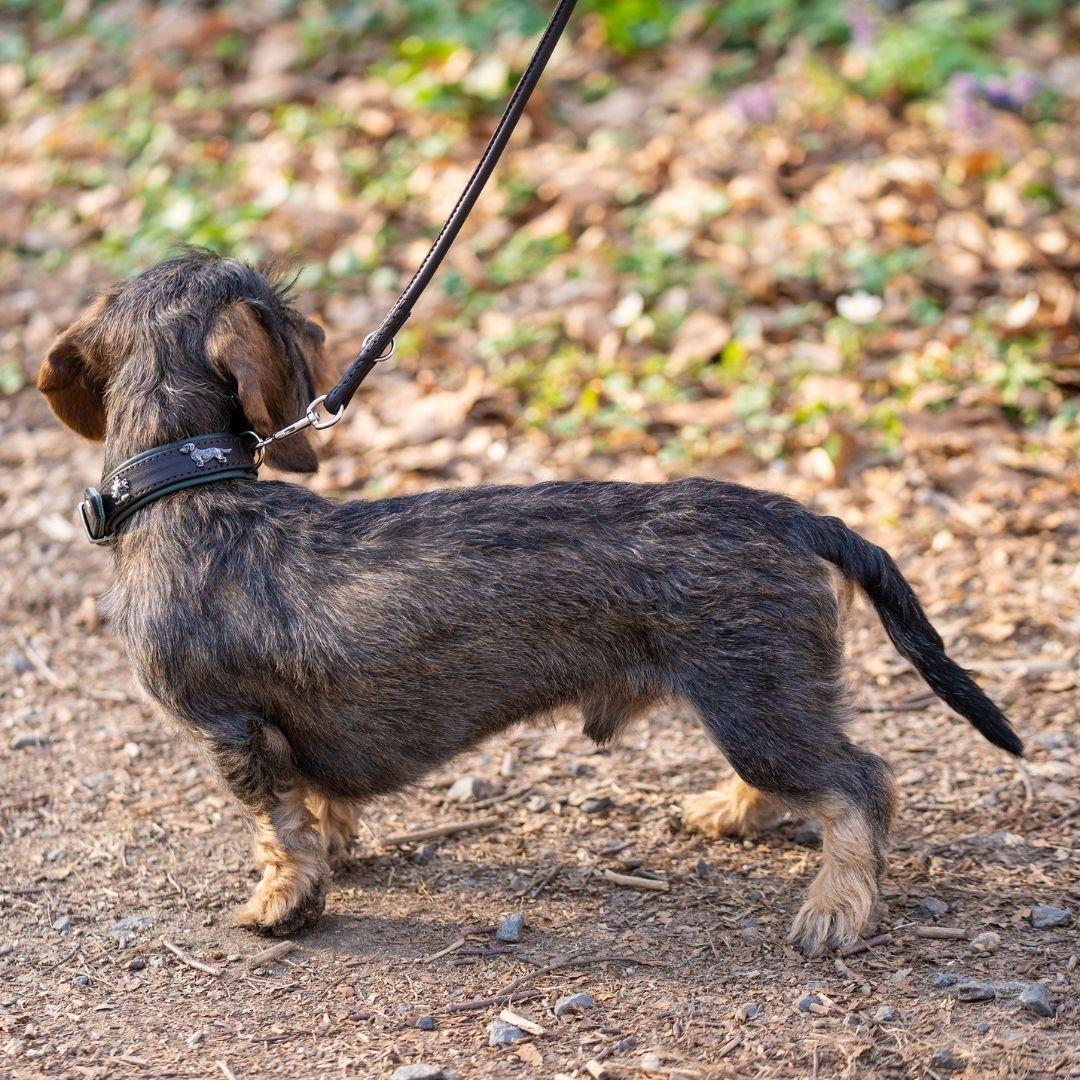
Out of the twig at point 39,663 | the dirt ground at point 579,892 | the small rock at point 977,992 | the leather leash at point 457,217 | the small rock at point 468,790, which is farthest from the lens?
the twig at point 39,663

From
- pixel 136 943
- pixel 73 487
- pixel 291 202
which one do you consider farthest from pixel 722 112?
pixel 136 943

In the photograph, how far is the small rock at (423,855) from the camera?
15.3 ft

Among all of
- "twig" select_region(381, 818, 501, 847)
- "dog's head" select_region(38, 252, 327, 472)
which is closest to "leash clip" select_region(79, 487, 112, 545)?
"dog's head" select_region(38, 252, 327, 472)

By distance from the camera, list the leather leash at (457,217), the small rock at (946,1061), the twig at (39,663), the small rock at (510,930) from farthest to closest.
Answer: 1. the twig at (39,663)
2. the leather leash at (457,217)
3. the small rock at (510,930)
4. the small rock at (946,1061)

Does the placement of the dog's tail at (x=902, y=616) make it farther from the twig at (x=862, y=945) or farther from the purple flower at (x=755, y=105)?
the purple flower at (x=755, y=105)

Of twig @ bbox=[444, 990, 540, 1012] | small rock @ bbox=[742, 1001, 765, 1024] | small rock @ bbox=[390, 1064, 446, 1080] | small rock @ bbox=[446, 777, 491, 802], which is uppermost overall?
small rock @ bbox=[390, 1064, 446, 1080]

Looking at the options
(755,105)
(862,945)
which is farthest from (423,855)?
(755,105)

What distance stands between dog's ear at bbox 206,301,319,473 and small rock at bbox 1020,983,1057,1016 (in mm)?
2695

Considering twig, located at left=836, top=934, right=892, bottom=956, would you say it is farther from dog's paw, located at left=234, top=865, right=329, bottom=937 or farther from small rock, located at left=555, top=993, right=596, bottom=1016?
dog's paw, located at left=234, top=865, right=329, bottom=937

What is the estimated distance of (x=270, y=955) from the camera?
4070 mm

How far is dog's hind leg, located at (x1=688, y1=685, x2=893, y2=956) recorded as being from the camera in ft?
12.9

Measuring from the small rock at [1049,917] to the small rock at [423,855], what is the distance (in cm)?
196

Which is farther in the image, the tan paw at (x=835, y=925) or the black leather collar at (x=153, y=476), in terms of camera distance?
the black leather collar at (x=153, y=476)

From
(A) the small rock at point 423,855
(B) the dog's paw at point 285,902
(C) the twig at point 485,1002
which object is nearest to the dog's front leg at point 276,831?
(B) the dog's paw at point 285,902
